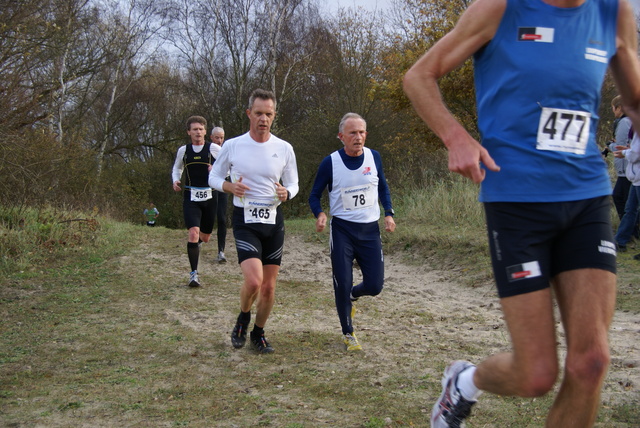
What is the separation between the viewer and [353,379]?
487cm

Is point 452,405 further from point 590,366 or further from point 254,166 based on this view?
point 254,166

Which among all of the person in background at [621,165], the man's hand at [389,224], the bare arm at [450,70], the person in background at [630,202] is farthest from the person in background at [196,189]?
the bare arm at [450,70]

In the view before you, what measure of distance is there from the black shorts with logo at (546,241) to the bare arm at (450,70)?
244 millimetres

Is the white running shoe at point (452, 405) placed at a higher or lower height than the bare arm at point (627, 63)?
lower

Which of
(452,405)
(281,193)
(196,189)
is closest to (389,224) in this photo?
(281,193)

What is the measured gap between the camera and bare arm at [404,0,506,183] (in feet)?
7.89

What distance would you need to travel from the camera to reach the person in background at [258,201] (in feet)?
18.5

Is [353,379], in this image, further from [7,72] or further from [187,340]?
[7,72]

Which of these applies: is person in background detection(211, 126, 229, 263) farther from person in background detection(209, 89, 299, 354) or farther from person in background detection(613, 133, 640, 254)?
person in background detection(613, 133, 640, 254)

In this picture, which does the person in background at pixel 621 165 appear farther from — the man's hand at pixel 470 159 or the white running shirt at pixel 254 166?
the man's hand at pixel 470 159

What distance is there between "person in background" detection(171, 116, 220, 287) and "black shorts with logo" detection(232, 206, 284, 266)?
11.1 ft

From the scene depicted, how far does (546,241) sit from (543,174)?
0.88 ft

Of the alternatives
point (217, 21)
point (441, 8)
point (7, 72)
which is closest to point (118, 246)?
point (7, 72)

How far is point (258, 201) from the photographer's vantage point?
5.71 meters
